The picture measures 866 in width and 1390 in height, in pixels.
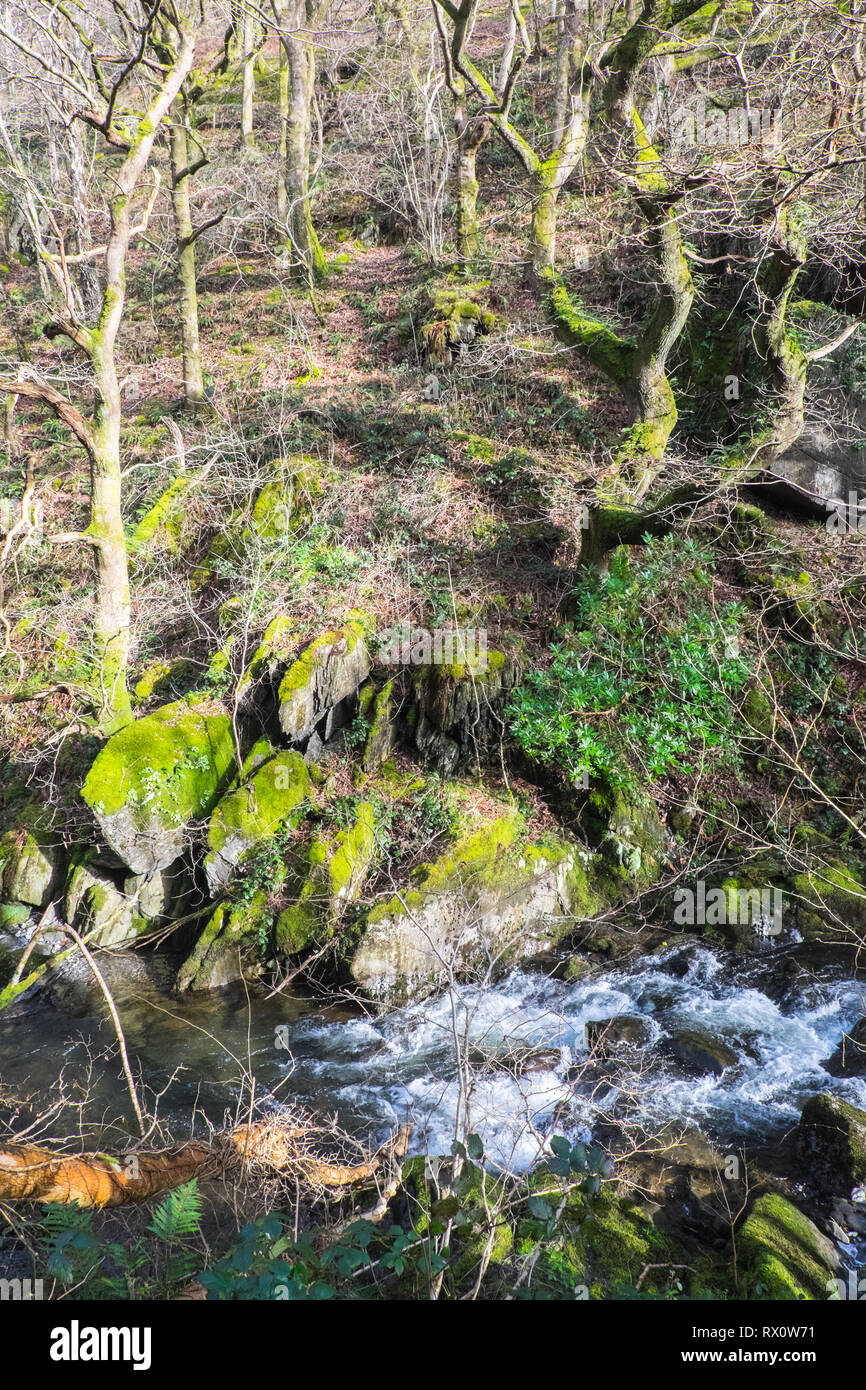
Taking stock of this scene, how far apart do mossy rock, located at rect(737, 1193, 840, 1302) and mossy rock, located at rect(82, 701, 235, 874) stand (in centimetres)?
589

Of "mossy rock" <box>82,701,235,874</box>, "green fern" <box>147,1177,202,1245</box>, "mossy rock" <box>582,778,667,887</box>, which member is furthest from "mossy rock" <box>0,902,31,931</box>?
"mossy rock" <box>582,778,667,887</box>

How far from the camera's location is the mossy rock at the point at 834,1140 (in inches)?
183

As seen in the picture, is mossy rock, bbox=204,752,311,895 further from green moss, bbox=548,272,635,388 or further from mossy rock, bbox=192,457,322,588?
green moss, bbox=548,272,635,388

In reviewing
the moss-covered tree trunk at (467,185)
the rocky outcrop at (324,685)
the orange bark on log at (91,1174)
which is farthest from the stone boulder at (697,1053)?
the moss-covered tree trunk at (467,185)

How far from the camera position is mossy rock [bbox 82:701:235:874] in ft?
24.1

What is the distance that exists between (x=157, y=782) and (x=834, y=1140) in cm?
665

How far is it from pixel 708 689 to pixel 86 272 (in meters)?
16.2

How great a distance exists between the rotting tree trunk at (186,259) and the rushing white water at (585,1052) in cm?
1085

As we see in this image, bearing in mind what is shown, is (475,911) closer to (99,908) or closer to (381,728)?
(381,728)

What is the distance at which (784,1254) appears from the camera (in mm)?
3902

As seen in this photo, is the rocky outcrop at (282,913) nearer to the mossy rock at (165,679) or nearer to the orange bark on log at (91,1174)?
the orange bark on log at (91,1174)

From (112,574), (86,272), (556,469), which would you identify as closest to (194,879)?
(112,574)

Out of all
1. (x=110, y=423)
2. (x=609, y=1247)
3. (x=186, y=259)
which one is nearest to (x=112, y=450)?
(x=110, y=423)

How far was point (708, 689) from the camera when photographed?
8.20 m
